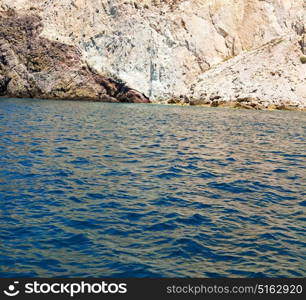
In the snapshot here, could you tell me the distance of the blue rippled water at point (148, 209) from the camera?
9711 millimetres

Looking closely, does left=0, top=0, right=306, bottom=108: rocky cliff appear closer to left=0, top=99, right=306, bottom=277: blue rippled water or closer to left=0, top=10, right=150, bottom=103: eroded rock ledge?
left=0, top=10, right=150, bottom=103: eroded rock ledge

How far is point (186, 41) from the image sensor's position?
75.9 m

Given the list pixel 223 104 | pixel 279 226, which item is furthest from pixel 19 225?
pixel 223 104

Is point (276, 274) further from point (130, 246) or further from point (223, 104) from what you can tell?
point (223, 104)

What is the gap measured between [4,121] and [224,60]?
5313cm

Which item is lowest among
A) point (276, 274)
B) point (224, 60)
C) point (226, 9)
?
point (276, 274)

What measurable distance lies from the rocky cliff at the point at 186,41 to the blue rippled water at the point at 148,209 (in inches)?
1820

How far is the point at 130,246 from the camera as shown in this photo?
34.6ft

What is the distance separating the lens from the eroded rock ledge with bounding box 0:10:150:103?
7419cm

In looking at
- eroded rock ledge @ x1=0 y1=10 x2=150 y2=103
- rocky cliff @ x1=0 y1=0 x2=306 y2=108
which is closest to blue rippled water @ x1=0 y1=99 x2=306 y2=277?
rocky cliff @ x1=0 y1=0 x2=306 y2=108

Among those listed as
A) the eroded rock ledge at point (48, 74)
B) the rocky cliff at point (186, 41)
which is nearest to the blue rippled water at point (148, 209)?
the rocky cliff at point (186, 41)

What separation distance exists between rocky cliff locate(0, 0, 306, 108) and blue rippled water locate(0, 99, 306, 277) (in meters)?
46.2

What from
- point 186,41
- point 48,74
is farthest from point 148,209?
point 186,41

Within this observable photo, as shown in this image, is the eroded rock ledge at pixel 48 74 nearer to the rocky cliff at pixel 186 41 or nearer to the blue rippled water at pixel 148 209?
the rocky cliff at pixel 186 41
